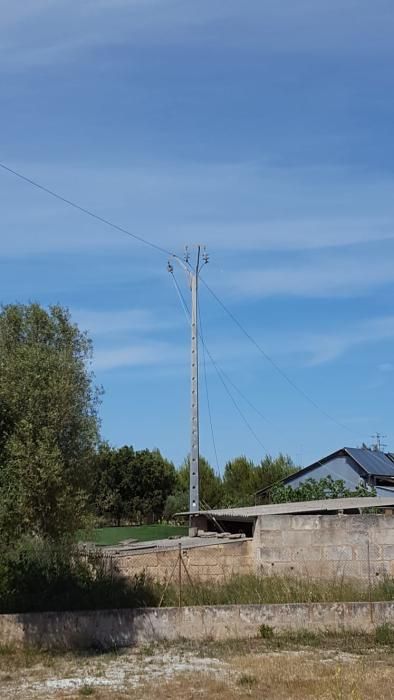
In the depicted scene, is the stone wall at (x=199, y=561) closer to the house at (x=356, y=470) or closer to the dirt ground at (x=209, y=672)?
the dirt ground at (x=209, y=672)

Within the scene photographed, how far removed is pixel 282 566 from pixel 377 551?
2.42 metres

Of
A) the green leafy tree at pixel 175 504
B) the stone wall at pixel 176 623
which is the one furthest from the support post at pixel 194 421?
the green leafy tree at pixel 175 504

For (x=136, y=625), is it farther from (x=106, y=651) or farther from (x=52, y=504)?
(x=52, y=504)

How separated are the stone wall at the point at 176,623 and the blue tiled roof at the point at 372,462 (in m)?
26.1

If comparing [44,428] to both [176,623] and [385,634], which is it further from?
[385,634]

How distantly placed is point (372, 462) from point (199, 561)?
26.1 meters

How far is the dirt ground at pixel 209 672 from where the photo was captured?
40.9 ft

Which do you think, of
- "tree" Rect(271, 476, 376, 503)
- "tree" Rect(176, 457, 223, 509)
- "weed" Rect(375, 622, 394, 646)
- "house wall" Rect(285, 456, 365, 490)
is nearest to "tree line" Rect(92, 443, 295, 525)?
"tree" Rect(176, 457, 223, 509)

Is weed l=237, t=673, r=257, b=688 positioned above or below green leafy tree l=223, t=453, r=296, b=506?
below

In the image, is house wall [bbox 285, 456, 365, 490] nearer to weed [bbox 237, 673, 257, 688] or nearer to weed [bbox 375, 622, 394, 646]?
weed [bbox 375, 622, 394, 646]

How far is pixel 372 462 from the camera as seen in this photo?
46094 mm

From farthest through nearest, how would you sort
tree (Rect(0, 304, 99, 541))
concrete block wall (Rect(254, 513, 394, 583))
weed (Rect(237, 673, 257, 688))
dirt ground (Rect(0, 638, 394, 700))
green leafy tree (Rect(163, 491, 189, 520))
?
green leafy tree (Rect(163, 491, 189, 520)) → concrete block wall (Rect(254, 513, 394, 583)) → tree (Rect(0, 304, 99, 541)) → weed (Rect(237, 673, 257, 688)) → dirt ground (Rect(0, 638, 394, 700))

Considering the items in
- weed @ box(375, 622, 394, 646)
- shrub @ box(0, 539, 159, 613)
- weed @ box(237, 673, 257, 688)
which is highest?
shrub @ box(0, 539, 159, 613)

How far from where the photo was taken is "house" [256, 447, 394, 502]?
43.6 metres
